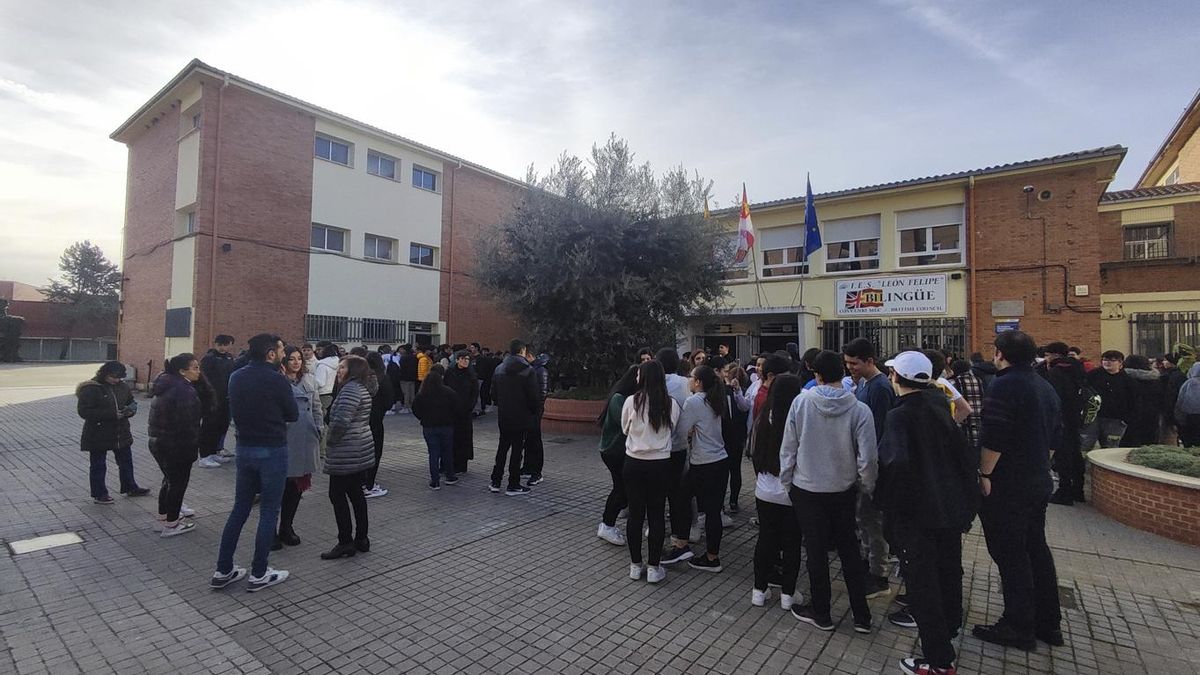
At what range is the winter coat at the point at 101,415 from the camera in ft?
20.0

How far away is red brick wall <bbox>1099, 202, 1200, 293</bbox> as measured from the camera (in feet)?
47.0

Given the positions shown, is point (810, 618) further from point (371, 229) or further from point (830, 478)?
point (371, 229)

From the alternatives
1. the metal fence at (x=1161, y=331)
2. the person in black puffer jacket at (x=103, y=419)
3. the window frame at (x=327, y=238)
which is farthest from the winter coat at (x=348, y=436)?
the metal fence at (x=1161, y=331)

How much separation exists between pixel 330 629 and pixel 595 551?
2.21 metres

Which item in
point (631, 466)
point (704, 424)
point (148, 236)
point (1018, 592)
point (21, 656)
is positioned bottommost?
point (21, 656)

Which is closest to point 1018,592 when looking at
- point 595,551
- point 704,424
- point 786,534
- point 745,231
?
point 786,534

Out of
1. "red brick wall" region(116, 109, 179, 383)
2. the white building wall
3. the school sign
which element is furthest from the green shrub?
"red brick wall" region(116, 109, 179, 383)

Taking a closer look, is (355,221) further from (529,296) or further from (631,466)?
(631,466)

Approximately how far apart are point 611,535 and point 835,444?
8.08 feet

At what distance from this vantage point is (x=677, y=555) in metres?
4.73

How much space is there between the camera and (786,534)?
3.88 meters

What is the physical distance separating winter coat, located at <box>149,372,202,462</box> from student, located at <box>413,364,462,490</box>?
2.26 metres

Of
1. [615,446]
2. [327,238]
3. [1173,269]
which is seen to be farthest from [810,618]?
[327,238]

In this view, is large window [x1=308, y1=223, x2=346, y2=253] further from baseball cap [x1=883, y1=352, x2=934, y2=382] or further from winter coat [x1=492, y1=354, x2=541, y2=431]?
baseball cap [x1=883, y1=352, x2=934, y2=382]
